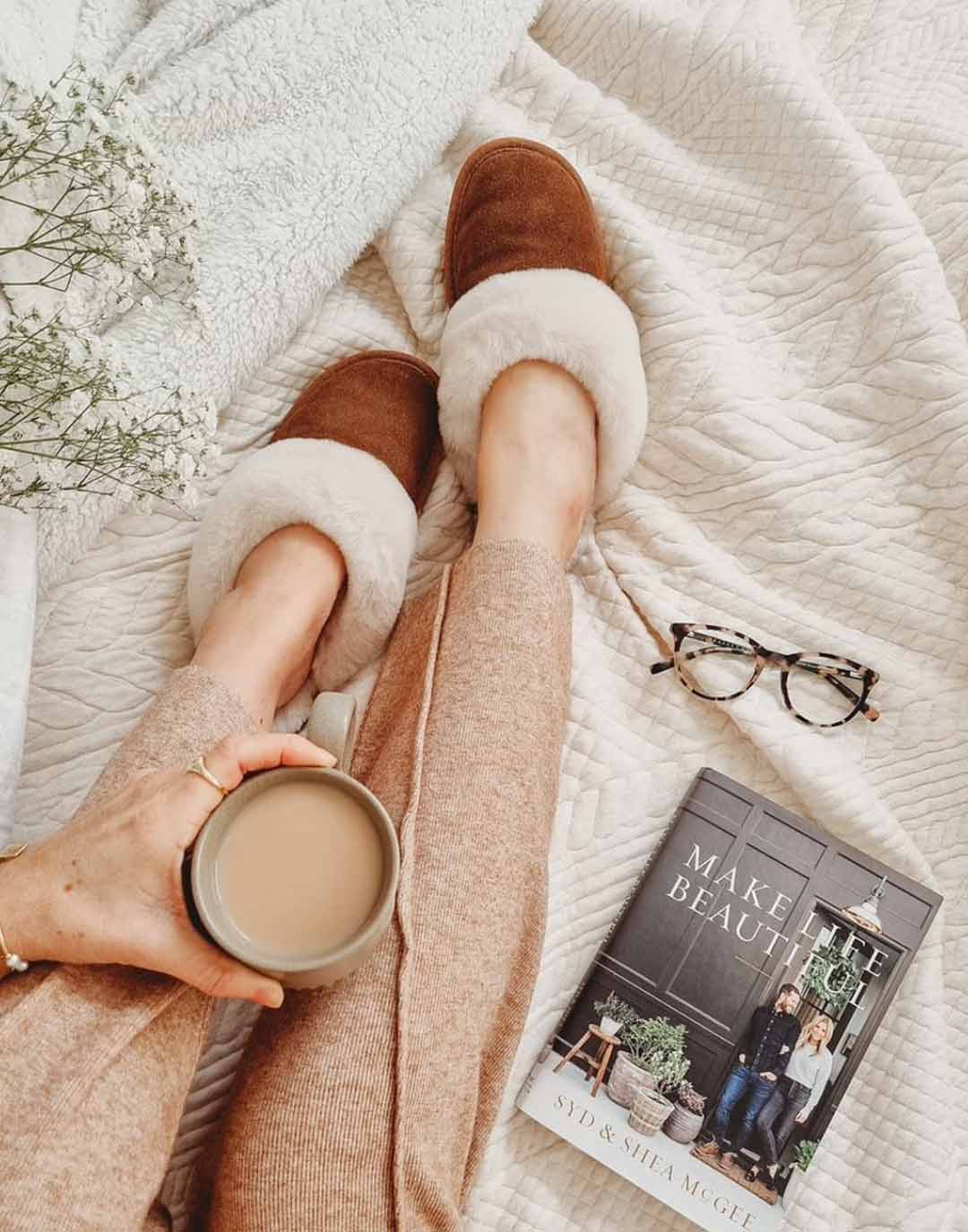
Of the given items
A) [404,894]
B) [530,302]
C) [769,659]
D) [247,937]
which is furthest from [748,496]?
[247,937]

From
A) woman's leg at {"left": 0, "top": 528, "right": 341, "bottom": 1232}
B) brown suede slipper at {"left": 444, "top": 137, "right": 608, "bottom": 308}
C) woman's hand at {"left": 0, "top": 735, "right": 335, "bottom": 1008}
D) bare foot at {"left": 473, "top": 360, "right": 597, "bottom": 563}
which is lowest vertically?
woman's leg at {"left": 0, "top": 528, "right": 341, "bottom": 1232}

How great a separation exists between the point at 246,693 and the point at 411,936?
231 mm

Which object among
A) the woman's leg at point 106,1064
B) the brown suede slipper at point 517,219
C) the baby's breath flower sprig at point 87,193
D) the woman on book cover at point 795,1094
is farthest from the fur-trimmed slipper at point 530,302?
the woman on book cover at point 795,1094

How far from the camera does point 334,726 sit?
0.67 metres

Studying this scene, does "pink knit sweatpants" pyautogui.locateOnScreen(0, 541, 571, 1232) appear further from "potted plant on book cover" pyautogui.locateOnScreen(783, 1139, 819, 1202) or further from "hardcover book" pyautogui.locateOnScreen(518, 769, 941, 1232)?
"potted plant on book cover" pyautogui.locateOnScreen(783, 1139, 819, 1202)

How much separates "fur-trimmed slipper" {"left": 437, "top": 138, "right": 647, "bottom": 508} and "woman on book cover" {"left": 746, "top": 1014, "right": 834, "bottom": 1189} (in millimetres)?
504

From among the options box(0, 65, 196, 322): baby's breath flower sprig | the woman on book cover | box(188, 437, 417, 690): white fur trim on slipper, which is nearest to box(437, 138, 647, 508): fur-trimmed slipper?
box(188, 437, 417, 690): white fur trim on slipper

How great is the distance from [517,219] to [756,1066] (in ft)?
2.58

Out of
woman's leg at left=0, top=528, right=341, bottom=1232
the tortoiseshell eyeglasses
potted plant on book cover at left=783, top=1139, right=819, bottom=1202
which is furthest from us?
the tortoiseshell eyeglasses

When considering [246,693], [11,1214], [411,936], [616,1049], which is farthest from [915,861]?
[11,1214]

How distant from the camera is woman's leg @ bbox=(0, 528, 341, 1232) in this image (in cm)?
55

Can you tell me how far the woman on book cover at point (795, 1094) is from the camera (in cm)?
79

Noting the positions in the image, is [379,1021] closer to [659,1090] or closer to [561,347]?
[659,1090]

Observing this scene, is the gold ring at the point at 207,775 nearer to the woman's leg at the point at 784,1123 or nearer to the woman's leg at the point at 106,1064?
the woman's leg at the point at 106,1064
